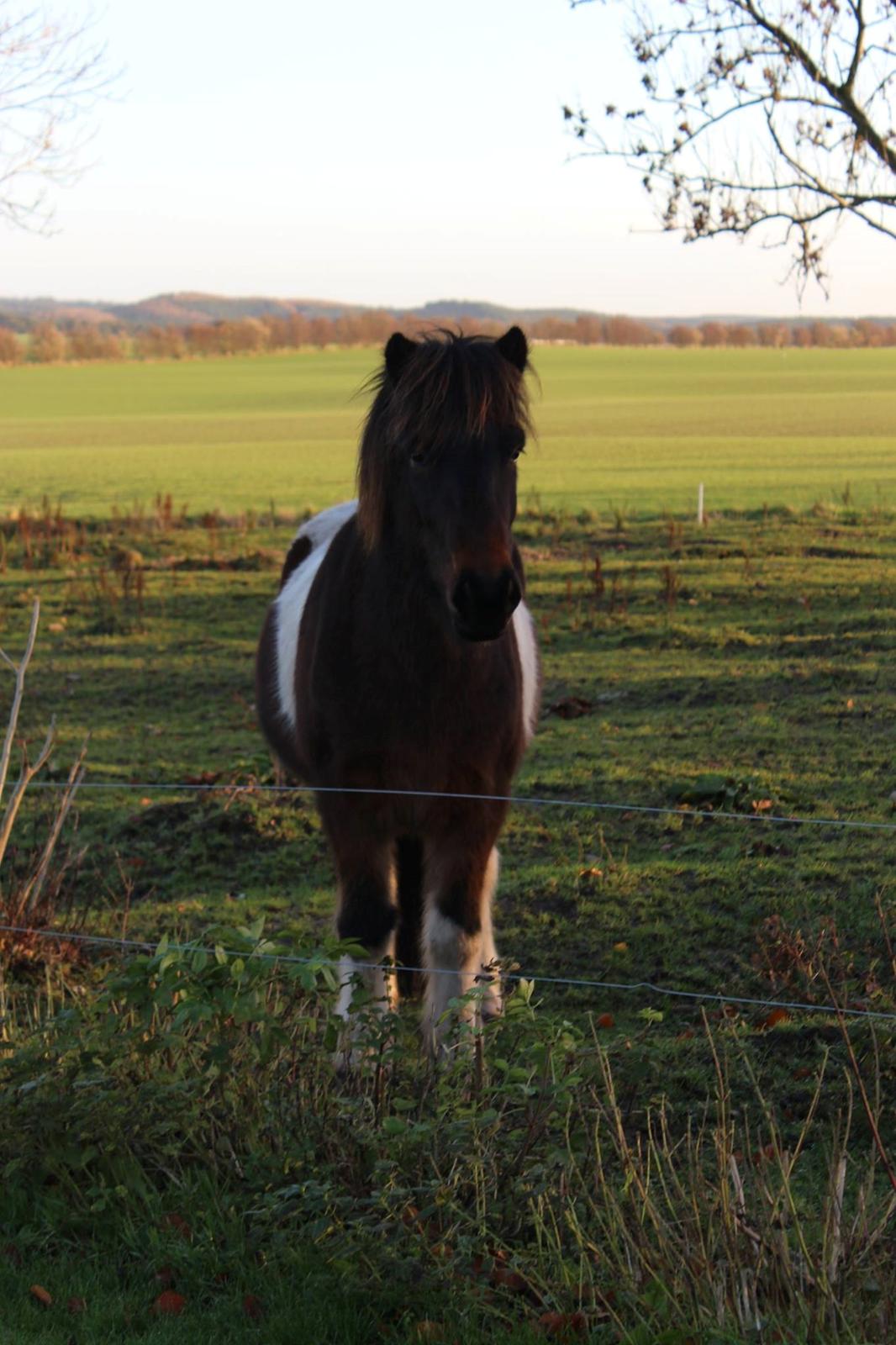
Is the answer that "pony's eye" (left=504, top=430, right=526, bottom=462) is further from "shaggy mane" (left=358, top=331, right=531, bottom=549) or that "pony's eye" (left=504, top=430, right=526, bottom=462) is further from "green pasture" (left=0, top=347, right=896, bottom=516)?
"green pasture" (left=0, top=347, right=896, bottom=516)

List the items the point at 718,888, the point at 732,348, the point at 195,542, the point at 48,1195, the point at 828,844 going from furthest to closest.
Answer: the point at 732,348
the point at 195,542
the point at 828,844
the point at 718,888
the point at 48,1195

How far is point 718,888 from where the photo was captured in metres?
6.20

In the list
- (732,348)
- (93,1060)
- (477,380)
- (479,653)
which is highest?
(732,348)

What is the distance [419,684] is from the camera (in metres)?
4.45

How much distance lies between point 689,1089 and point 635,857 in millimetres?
2479

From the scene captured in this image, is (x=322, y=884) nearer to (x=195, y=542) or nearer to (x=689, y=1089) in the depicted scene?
(x=689, y=1089)

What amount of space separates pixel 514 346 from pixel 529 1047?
2239 millimetres

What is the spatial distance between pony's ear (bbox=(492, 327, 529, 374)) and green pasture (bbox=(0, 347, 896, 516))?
18209 mm

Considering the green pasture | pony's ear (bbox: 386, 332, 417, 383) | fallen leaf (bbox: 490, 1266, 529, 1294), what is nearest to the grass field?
fallen leaf (bbox: 490, 1266, 529, 1294)

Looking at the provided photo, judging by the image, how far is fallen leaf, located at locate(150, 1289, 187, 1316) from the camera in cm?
317

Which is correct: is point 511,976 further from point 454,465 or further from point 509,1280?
point 454,465

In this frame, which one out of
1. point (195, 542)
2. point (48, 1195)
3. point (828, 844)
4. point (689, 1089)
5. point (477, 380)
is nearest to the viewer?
point (48, 1195)

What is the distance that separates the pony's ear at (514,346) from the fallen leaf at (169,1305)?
2.87 metres

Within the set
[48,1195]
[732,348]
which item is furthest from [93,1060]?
[732,348]
